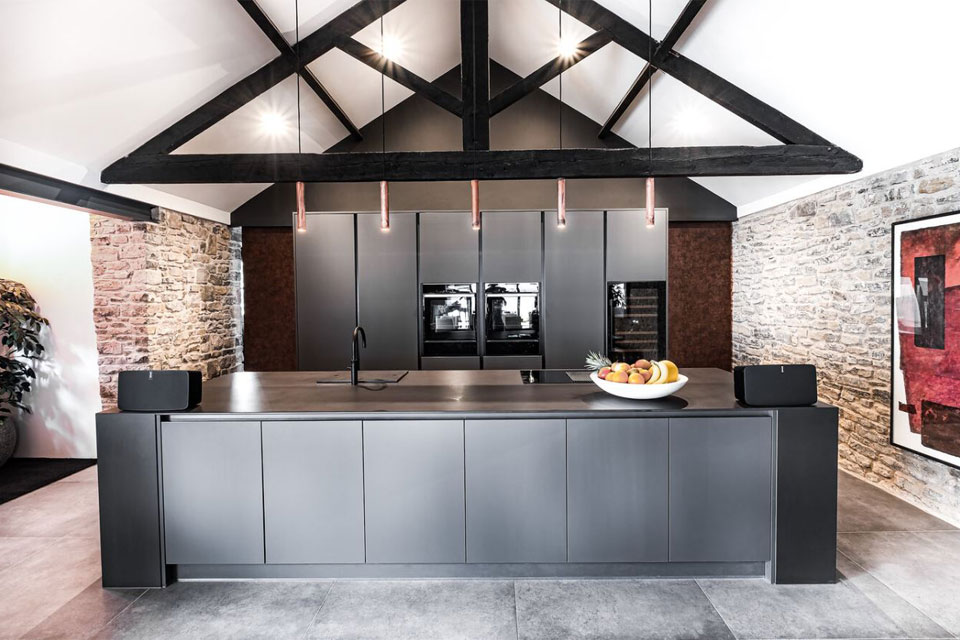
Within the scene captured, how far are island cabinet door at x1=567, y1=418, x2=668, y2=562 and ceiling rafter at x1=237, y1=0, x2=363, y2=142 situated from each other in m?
3.35

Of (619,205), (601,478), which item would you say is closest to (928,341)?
(601,478)

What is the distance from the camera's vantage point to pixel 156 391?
8.15ft

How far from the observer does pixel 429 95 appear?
14.5 ft

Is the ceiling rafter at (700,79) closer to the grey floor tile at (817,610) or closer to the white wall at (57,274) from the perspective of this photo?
the grey floor tile at (817,610)

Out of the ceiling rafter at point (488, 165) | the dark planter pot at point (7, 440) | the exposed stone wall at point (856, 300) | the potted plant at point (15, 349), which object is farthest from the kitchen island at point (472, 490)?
the dark planter pot at point (7, 440)

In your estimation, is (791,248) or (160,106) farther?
(791,248)

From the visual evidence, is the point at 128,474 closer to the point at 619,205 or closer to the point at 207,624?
the point at 207,624

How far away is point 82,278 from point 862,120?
19.4 feet

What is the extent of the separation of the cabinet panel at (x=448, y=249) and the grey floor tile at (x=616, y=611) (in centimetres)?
325

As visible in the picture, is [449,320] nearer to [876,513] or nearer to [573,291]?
[573,291]

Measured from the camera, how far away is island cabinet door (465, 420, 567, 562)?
2482mm

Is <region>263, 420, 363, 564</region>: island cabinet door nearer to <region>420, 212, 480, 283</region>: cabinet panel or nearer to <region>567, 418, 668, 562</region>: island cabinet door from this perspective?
<region>567, 418, 668, 562</region>: island cabinet door

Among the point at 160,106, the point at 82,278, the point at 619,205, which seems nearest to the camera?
the point at 160,106

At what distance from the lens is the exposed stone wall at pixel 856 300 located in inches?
128
